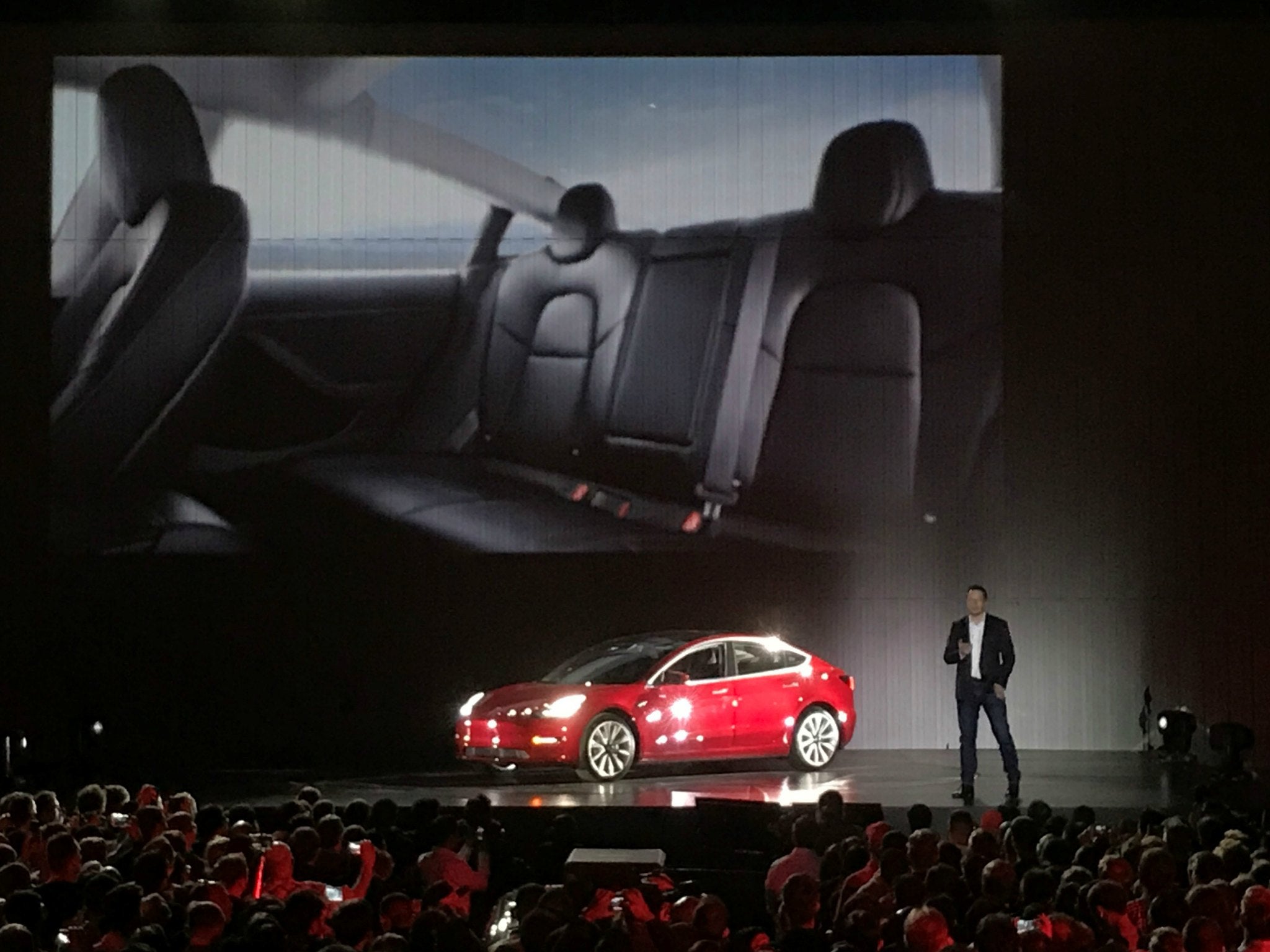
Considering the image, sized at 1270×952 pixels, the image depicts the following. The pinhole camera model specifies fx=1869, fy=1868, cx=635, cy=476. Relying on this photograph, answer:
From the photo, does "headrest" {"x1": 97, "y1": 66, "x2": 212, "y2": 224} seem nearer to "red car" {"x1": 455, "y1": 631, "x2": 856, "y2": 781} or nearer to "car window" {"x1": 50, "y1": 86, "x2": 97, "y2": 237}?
"car window" {"x1": 50, "y1": 86, "x2": 97, "y2": 237}

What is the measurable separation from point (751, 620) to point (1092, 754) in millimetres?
3645

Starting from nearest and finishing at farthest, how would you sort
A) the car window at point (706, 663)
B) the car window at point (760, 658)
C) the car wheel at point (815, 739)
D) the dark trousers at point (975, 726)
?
the dark trousers at point (975, 726) → the car window at point (706, 663) → the car window at point (760, 658) → the car wheel at point (815, 739)

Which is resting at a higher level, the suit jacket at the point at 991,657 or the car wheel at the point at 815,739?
the suit jacket at the point at 991,657

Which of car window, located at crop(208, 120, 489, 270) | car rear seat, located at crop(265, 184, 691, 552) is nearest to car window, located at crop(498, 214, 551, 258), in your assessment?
car rear seat, located at crop(265, 184, 691, 552)

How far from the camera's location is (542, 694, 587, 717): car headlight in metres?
15.7

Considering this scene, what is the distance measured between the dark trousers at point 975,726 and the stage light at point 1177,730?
3.82 m

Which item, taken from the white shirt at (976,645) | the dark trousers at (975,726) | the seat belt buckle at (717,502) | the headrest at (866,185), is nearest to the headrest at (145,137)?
the seat belt buckle at (717,502)

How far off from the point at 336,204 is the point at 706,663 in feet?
20.9

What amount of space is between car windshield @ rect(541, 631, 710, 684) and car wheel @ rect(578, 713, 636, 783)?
→ 17.3 inches

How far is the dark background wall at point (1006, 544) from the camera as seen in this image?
18984 millimetres

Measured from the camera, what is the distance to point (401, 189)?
1909 centimetres

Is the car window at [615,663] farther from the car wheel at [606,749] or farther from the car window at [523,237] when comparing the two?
the car window at [523,237]

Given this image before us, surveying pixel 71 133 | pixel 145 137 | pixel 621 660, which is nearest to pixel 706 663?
pixel 621 660

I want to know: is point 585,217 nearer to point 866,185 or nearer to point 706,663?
point 866,185
